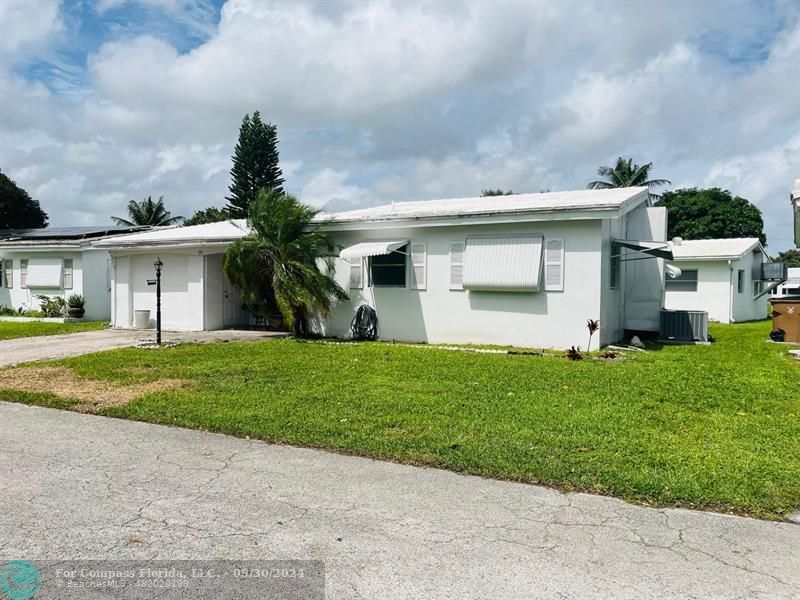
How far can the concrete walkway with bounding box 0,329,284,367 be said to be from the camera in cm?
1176

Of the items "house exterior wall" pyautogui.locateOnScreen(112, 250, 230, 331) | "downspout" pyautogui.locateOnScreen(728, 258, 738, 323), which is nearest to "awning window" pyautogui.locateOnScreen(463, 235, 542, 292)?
"house exterior wall" pyautogui.locateOnScreen(112, 250, 230, 331)

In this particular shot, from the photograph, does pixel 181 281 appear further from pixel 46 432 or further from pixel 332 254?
pixel 46 432

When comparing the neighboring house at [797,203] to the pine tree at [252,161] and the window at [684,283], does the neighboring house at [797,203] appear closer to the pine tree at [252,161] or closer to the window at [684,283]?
the window at [684,283]

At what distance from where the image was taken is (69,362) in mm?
10516

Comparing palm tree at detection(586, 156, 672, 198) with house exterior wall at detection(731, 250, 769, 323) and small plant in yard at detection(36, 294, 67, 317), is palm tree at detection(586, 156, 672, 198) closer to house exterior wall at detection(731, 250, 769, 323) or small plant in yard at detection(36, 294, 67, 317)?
house exterior wall at detection(731, 250, 769, 323)

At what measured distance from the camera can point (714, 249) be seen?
23078 mm

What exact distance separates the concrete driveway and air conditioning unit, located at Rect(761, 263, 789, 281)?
2463cm

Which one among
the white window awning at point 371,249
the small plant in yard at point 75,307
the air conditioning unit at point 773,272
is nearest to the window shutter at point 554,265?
the white window awning at point 371,249

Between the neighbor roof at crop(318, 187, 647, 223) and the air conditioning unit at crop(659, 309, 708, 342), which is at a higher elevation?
the neighbor roof at crop(318, 187, 647, 223)

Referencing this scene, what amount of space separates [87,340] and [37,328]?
4.59 m

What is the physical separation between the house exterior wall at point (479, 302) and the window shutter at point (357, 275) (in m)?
0.12

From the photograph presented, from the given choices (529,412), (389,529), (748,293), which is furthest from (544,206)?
(748,293)

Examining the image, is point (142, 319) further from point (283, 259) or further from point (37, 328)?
point (283, 259)

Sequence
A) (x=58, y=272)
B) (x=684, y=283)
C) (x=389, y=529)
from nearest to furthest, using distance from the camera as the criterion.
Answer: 1. (x=389, y=529)
2. (x=58, y=272)
3. (x=684, y=283)
